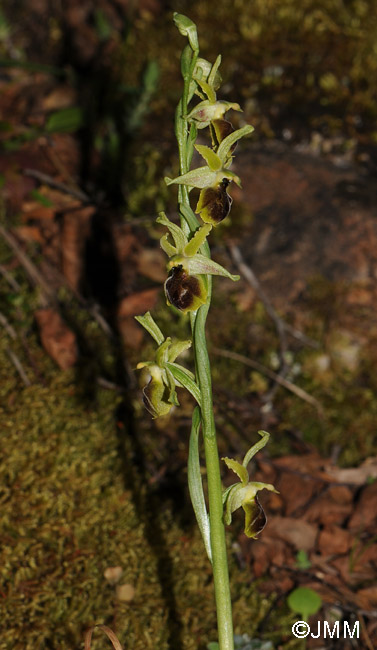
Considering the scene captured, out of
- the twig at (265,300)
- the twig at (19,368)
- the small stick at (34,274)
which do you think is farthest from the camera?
the twig at (265,300)

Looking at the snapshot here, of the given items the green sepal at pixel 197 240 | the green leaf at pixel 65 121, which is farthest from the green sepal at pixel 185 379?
the green leaf at pixel 65 121

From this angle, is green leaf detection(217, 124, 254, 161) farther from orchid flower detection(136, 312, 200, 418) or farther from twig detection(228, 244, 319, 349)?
twig detection(228, 244, 319, 349)

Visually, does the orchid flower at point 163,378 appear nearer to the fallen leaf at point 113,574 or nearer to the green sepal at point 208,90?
the green sepal at point 208,90

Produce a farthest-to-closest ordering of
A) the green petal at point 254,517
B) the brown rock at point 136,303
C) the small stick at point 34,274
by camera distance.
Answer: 1. the brown rock at point 136,303
2. the small stick at point 34,274
3. the green petal at point 254,517

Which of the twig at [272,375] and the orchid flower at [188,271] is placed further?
the twig at [272,375]

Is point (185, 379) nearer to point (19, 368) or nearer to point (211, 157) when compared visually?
point (211, 157)

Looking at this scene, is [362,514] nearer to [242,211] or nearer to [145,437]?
[145,437]
